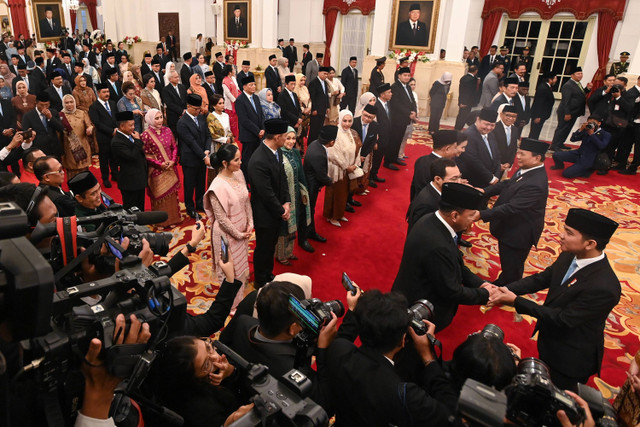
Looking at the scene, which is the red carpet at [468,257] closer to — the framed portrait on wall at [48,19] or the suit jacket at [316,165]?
the suit jacket at [316,165]

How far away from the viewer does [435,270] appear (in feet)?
8.51

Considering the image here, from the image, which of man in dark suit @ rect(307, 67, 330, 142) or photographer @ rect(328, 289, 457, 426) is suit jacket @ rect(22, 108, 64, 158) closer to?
man in dark suit @ rect(307, 67, 330, 142)

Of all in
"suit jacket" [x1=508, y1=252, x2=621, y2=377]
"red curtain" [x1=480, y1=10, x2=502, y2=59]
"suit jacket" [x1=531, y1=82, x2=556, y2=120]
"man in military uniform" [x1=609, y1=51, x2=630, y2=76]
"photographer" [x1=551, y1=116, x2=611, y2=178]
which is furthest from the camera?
"red curtain" [x1=480, y1=10, x2=502, y2=59]

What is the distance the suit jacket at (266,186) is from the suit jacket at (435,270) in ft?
4.86

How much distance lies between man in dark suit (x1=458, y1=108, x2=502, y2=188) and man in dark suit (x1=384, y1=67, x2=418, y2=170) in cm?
275

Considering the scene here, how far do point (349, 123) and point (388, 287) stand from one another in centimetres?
215

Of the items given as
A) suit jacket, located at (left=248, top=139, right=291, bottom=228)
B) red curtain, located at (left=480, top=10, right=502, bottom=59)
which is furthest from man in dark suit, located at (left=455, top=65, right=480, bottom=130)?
suit jacket, located at (left=248, top=139, right=291, bottom=228)

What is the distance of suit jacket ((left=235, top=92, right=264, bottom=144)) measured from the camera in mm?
6297

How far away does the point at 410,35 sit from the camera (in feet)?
39.1

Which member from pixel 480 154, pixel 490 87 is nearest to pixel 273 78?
pixel 490 87

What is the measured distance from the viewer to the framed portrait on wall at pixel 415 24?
1163 cm

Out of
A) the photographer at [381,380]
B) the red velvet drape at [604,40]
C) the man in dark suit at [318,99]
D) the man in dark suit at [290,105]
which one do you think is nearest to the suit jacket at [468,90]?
the man in dark suit at [318,99]

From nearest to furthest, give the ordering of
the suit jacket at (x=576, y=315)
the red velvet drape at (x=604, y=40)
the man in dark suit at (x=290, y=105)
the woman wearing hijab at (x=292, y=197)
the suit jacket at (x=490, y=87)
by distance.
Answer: the suit jacket at (x=576, y=315)
the woman wearing hijab at (x=292, y=197)
the man in dark suit at (x=290, y=105)
the suit jacket at (x=490, y=87)
the red velvet drape at (x=604, y=40)

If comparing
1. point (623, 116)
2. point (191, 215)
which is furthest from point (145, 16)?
point (623, 116)
